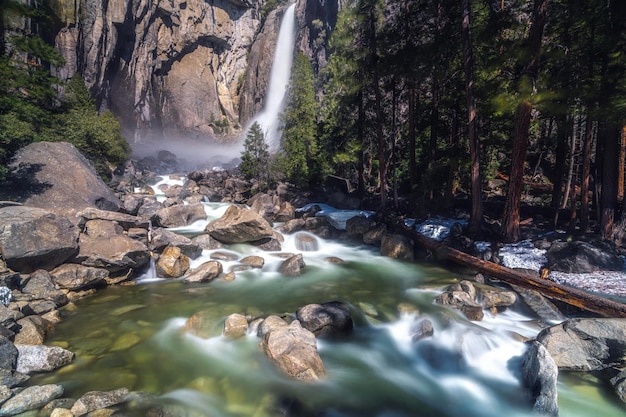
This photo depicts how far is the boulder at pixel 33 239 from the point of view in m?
8.45

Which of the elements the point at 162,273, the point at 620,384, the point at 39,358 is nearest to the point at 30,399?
the point at 39,358

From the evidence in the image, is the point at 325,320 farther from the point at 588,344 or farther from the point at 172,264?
the point at 172,264

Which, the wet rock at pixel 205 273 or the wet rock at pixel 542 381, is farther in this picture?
the wet rock at pixel 205 273

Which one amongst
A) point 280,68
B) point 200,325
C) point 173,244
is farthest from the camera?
→ point 280,68

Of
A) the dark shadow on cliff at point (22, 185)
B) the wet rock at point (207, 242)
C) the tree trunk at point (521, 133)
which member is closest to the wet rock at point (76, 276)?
the wet rock at point (207, 242)

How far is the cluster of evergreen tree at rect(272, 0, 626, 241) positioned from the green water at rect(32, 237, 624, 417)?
6140 mm

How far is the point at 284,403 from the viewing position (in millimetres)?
5344

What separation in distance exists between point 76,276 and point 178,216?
8.11m

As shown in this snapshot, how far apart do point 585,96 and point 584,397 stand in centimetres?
864

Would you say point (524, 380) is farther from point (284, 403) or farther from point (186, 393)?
point (186, 393)

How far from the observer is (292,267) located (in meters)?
11.5

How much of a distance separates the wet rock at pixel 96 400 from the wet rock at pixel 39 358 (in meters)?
1.44

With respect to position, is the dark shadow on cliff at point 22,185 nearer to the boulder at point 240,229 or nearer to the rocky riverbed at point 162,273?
the rocky riverbed at point 162,273

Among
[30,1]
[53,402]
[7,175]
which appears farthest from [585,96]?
[30,1]
